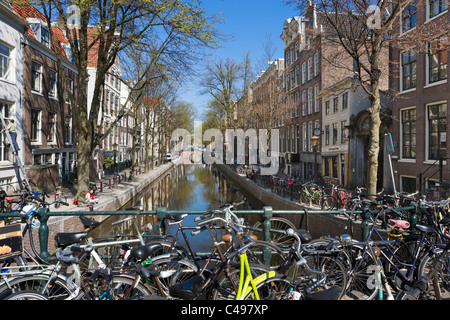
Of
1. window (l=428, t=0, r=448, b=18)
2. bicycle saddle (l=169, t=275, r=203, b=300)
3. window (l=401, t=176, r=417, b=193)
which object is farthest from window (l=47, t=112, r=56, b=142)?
window (l=428, t=0, r=448, b=18)

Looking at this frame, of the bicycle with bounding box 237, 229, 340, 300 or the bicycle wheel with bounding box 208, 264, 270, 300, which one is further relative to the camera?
the bicycle wheel with bounding box 208, 264, 270, 300

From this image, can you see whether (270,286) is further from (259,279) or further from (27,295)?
(27,295)

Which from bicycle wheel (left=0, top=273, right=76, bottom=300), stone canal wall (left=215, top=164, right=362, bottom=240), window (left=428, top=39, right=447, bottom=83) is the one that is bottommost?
stone canal wall (left=215, top=164, right=362, bottom=240)

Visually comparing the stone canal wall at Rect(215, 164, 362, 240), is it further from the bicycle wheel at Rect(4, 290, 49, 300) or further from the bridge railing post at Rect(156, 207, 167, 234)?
the bicycle wheel at Rect(4, 290, 49, 300)

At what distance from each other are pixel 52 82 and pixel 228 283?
2297cm

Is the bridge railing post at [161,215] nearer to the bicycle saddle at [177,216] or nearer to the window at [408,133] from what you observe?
the bicycle saddle at [177,216]

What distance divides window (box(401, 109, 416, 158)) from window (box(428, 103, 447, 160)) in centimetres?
117

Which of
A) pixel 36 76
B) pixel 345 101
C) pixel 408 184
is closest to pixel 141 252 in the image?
pixel 408 184

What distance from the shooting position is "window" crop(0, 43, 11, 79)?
16250 millimetres

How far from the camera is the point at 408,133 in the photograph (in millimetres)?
15422

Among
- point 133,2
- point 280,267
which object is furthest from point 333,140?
point 280,267

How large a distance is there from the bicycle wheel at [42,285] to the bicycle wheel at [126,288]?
37 centimetres
